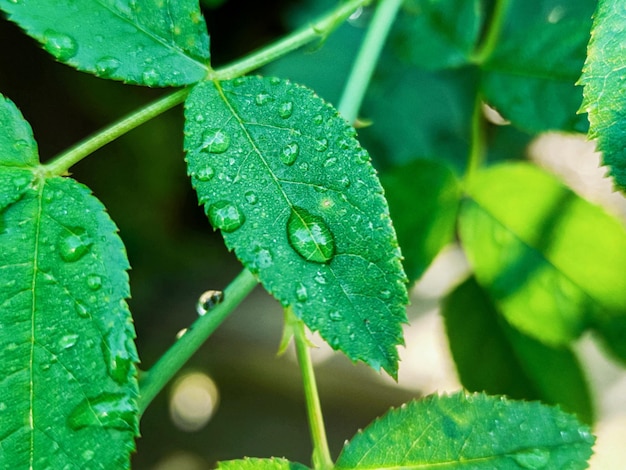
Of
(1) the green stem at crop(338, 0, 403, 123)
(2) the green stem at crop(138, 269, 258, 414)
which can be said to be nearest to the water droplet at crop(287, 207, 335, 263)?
(2) the green stem at crop(138, 269, 258, 414)

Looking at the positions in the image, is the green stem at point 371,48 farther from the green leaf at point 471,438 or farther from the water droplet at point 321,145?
the green leaf at point 471,438

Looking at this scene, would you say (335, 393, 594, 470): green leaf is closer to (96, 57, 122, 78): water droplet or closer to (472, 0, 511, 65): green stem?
(96, 57, 122, 78): water droplet

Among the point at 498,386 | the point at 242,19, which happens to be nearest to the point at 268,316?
the point at 242,19

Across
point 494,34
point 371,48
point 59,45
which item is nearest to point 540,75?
point 494,34

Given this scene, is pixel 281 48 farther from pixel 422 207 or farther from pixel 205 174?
pixel 422 207

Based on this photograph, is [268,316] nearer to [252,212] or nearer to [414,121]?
[414,121]

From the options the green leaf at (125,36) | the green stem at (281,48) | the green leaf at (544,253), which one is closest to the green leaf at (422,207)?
the green leaf at (544,253)
